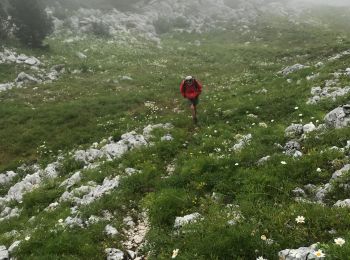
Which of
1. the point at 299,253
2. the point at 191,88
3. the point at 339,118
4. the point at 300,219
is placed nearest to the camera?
the point at 299,253

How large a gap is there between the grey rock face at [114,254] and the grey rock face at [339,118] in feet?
32.9

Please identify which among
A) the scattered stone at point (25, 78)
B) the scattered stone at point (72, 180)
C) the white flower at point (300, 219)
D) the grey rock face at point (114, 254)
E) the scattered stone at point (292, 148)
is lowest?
the scattered stone at point (25, 78)

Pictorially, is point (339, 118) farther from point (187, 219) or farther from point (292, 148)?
point (187, 219)

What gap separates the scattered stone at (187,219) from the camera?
40.5 ft

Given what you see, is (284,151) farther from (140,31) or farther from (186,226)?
(140,31)

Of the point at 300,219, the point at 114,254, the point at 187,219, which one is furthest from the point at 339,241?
the point at 114,254

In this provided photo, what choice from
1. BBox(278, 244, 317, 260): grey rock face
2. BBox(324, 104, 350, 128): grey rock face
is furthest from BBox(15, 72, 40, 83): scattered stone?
BBox(278, 244, 317, 260): grey rock face

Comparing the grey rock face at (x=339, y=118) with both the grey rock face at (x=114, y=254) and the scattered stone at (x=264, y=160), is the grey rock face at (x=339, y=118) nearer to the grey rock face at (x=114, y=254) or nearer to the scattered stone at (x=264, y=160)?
the scattered stone at (x=264, y=160)

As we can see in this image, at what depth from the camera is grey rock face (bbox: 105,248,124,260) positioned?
11.9 meters

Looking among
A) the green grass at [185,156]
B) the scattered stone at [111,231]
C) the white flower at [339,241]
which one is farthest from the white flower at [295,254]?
the scattered stone at [111,231]

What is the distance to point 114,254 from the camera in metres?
12.0

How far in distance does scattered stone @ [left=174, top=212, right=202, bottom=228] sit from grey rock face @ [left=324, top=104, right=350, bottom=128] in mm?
7599

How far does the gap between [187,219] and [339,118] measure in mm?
8463

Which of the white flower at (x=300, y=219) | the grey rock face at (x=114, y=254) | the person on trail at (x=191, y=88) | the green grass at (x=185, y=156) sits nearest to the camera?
the white flower at (x=300, y=219)
